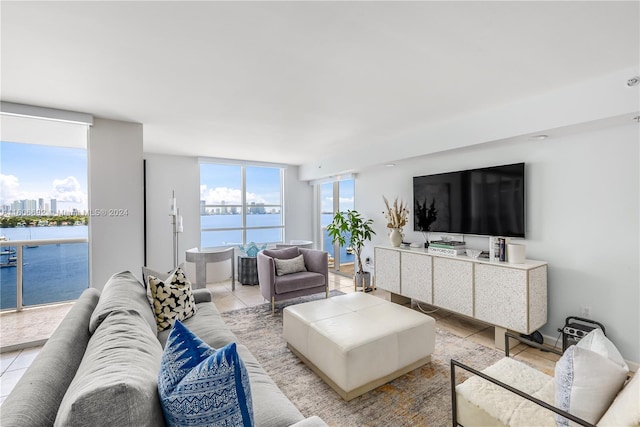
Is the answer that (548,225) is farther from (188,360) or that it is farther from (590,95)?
(188,360)

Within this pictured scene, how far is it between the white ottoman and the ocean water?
9.06 feet

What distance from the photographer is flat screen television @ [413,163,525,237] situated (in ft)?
10.2

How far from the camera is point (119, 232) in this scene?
10.5 ft

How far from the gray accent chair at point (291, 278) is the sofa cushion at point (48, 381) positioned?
7.95 ft

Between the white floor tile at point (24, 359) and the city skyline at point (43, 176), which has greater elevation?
the city skyline at point (43, 176)

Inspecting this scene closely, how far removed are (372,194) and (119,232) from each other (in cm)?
369

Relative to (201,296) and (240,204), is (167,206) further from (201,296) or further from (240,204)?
(201,296)

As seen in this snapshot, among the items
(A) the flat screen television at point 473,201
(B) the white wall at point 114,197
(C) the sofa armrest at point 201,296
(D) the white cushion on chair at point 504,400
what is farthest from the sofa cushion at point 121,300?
(A) the flat screen television at point 473,201

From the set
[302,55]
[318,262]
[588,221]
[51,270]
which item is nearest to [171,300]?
[302,55]

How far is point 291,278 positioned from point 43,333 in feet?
8.80

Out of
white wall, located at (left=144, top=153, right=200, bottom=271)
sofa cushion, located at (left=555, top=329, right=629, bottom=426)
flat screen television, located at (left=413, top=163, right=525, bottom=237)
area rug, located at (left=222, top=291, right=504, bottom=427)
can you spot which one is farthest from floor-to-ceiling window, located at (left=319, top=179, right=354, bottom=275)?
sofa cushion, located at (left=555, top=329, right=629, bottom=426)

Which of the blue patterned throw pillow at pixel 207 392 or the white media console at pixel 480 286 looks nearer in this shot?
the blue patterned throw pillow at pixel 207 392

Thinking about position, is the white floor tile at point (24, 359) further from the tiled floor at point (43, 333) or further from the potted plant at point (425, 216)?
the potted plant at point (425, 216)

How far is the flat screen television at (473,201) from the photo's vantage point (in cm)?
311
